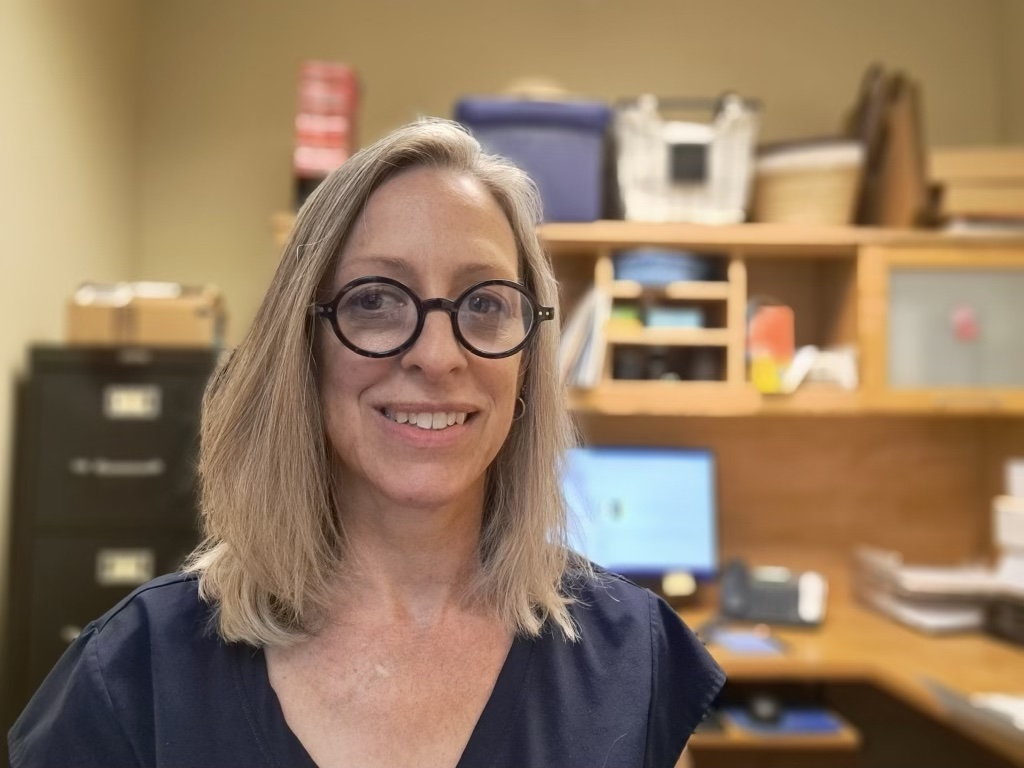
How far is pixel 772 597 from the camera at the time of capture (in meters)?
2.43

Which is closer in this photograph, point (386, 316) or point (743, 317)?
point (386, 316)

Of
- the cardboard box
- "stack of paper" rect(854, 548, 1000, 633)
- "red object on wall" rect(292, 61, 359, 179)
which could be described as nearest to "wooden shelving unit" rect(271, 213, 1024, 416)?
"red object on wall" rect(292, 61, 359, 179)

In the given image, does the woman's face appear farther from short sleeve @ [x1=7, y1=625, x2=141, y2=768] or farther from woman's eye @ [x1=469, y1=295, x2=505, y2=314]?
short sleeve @ [x1=7, y1=625, x2=141, y2=768]

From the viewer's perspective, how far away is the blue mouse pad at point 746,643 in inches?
83.6

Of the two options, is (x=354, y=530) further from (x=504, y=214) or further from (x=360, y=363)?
(x=504, y=214)

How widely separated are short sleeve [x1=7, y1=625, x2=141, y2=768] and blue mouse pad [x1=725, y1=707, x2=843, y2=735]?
5.55ft

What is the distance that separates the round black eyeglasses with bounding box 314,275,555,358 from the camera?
88 cm

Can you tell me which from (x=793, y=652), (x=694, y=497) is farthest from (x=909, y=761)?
(x=694, y=497)

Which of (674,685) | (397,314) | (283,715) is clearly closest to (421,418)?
(397,314)

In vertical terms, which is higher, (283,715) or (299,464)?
(299,464)

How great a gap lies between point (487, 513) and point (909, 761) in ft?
7.32

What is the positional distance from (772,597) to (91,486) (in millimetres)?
1807

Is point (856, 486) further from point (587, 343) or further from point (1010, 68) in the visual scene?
point (1010, 68)

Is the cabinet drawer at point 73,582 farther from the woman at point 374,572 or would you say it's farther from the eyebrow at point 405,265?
the eyebrow at point 405,265
